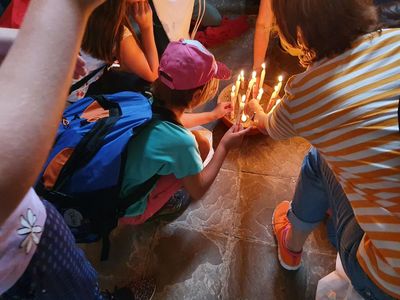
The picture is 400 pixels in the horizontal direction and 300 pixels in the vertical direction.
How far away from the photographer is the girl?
133 cm

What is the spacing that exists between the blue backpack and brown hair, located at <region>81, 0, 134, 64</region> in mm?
272

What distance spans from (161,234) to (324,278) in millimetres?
681

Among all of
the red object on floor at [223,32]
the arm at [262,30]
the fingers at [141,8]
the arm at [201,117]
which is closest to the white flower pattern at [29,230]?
the arm at [201,117]

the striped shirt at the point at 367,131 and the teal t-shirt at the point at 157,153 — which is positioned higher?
the striped shirt at the point at 367,131

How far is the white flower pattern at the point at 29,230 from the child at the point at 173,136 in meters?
0.47

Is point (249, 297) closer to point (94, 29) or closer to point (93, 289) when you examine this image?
point (93, 289)

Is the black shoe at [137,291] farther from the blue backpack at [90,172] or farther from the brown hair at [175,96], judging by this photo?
the brown hair at [175,96]

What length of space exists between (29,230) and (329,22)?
2.77 feet

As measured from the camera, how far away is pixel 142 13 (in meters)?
1.68

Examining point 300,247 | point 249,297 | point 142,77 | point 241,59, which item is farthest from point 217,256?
point 241,59

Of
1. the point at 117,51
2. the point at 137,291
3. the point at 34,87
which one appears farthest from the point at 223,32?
the point at 34,87

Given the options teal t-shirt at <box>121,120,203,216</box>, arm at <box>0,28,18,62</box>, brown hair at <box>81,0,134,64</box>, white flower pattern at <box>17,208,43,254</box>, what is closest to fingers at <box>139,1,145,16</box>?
brown hair at <box>81,0,134,64</box>

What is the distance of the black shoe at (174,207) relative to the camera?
1690 millimetres

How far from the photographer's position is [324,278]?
1454 mm
